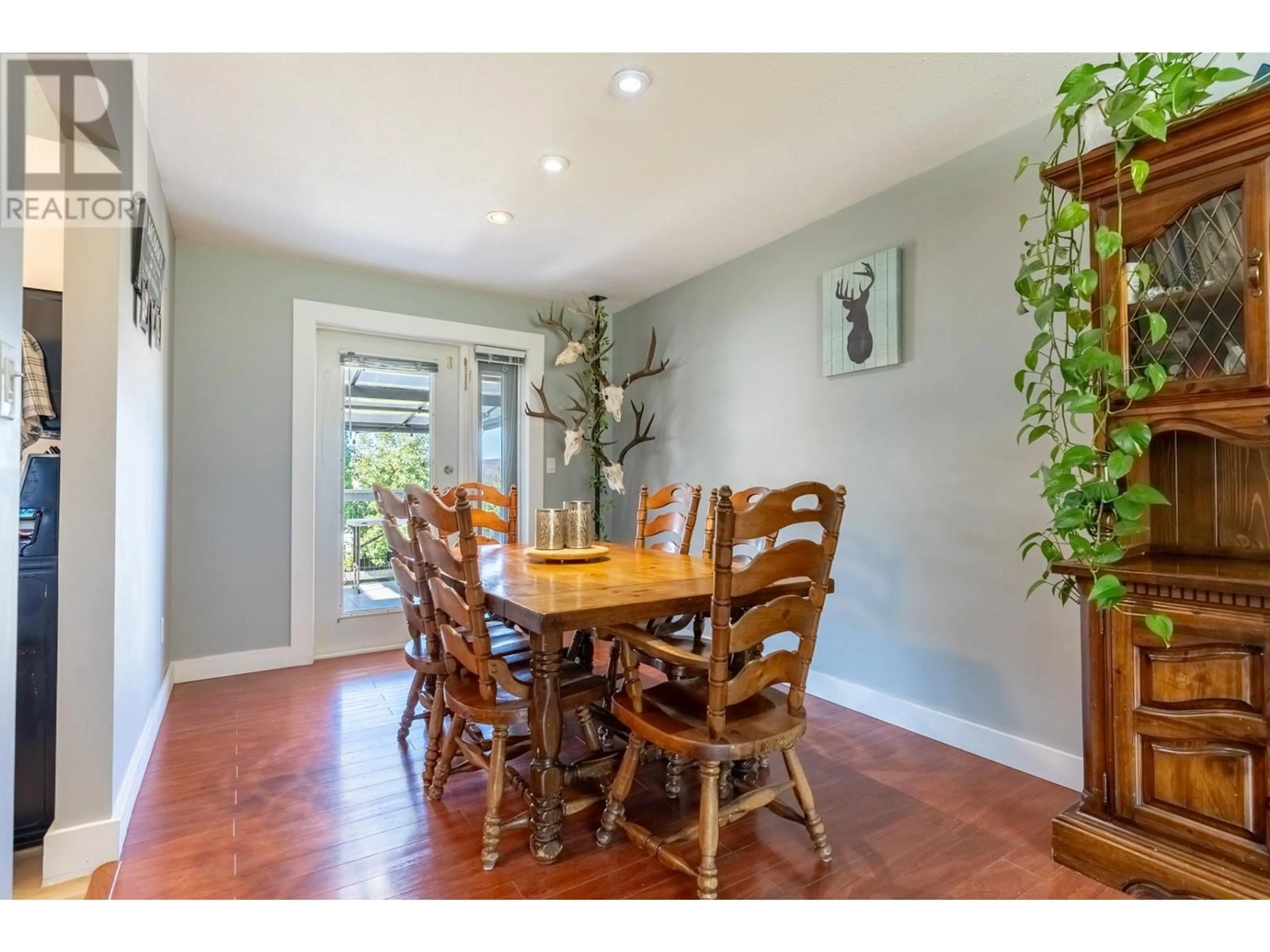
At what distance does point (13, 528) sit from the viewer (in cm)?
112

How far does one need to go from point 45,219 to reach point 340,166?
3.20ft

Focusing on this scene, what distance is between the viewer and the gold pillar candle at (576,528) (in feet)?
7.79

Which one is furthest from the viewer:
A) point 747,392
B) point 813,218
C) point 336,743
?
point 747,392

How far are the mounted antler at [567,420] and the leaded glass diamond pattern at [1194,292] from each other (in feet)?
9.96

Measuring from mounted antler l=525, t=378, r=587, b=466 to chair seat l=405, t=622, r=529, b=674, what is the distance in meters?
1.81

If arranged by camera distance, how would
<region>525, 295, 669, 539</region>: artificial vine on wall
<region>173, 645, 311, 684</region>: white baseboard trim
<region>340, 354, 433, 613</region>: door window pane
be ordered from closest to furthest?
1. <region>173, 645, 311, 684</region>: white baseboard trim
2. <region>340, 354, 433, 613</region>: door window pane
3. <region>525, 295, 669, 539</region>: artificial vine on wall

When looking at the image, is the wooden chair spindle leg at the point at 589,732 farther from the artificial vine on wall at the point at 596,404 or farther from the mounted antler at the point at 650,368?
the mounted antler at the point at 650,368

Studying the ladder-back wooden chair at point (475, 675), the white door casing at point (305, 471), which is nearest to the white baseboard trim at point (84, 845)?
the ladder-back wooden chair at point (475, 675)

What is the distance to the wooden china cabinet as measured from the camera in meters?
1.39

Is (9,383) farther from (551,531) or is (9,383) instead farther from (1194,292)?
(1194,292)

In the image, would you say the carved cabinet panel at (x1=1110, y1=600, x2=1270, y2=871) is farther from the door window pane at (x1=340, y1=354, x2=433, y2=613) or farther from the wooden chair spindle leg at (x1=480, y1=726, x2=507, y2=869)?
the door window pane at (x1=340, y1=354, x2=433, y2=613)

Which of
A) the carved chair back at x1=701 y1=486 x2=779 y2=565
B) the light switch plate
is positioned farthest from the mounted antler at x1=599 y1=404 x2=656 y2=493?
the light switch plate
